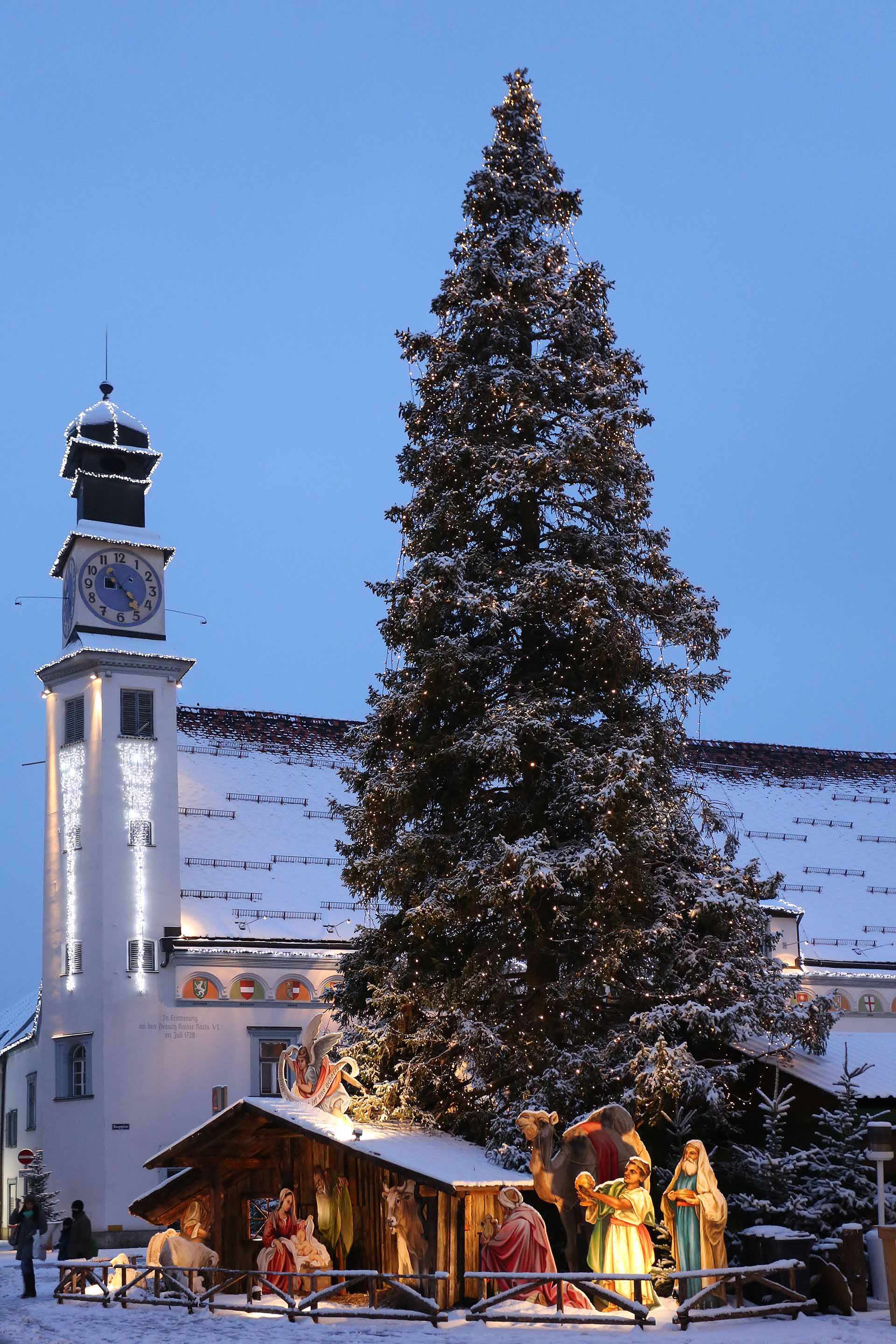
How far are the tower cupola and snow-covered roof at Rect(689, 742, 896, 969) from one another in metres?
17.6

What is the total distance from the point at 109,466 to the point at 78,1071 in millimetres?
16907

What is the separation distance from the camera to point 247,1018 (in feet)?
138

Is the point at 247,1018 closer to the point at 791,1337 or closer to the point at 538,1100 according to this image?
the point at 538,1100

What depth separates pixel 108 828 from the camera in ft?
139

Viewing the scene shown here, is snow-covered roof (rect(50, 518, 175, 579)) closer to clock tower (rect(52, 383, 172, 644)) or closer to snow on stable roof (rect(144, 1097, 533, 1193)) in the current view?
clock tower (rect(52, 383, 172, 644))

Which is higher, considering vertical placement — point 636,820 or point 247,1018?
point 636,820

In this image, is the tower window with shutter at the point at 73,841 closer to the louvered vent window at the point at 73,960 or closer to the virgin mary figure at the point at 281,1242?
the louvered vent window at the point at 73,960

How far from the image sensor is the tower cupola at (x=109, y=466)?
4556 centimetres

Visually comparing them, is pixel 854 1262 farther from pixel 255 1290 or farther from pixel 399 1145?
pixel 255 1290

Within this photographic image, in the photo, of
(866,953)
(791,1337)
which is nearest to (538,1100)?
(791,1337)

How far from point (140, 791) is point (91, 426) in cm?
1092

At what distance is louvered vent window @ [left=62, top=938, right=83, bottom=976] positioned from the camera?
41844mm

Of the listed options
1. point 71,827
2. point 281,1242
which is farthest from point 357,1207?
point 71,827

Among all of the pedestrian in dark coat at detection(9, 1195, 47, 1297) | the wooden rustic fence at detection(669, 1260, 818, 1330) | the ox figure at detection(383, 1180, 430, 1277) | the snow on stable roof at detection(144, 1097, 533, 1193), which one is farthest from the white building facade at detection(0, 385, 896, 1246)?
the wooden rustic fence at detection(669, 1260, 818, 1330)
